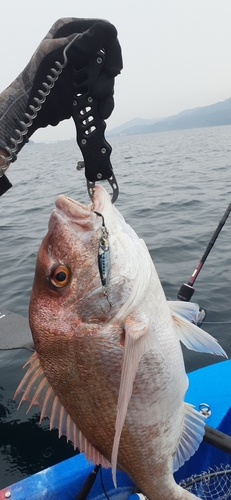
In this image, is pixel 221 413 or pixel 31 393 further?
pixel 221 413

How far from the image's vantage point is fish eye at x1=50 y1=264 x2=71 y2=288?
1655mm

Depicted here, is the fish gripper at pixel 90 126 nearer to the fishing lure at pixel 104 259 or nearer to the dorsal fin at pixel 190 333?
the fishing lure at pixel 104 259

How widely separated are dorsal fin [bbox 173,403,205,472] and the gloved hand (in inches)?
65.5

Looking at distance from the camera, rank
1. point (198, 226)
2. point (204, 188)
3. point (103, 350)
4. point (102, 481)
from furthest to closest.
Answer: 1. point (204, 188)
2. point (198, 226)
3. point (102, 481)
4. point (103, 350)

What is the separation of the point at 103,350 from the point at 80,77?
1362 mm

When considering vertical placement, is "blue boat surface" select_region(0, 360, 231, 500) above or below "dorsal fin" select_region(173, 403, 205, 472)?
below

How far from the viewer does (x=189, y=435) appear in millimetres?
1976

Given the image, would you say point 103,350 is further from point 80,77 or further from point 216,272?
→ point 216,272

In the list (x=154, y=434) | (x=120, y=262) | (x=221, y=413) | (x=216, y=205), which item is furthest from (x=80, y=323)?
(x=216, y=205)

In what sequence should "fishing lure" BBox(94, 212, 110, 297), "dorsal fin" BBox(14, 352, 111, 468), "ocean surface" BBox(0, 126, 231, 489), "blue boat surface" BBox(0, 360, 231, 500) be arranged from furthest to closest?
1. "ocean surface" BBox(0, 126, 231, 489)
2. "blue boat surface" BBox(0, 360, 231, 500)
3. "dorsal fin" BBox(14, 352, 111, 468)
4. "fishing lure" BBox(94, 212, 110, 297)

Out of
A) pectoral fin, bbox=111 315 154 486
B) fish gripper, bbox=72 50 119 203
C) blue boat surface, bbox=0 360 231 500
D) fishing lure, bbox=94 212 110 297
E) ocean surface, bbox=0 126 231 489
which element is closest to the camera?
pectoral fin, bbox=111 315 154 486

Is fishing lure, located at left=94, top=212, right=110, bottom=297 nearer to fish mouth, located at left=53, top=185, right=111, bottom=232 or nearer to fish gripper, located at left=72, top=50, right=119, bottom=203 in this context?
fish mouth, located at left=53, top=185, right=111, bottom=232

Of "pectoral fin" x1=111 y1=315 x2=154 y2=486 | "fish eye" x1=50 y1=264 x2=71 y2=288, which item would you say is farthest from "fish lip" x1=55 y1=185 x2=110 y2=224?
"pectoral fin" x1=111 y1=315 x2=154 y2=486

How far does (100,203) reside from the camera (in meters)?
1.71
